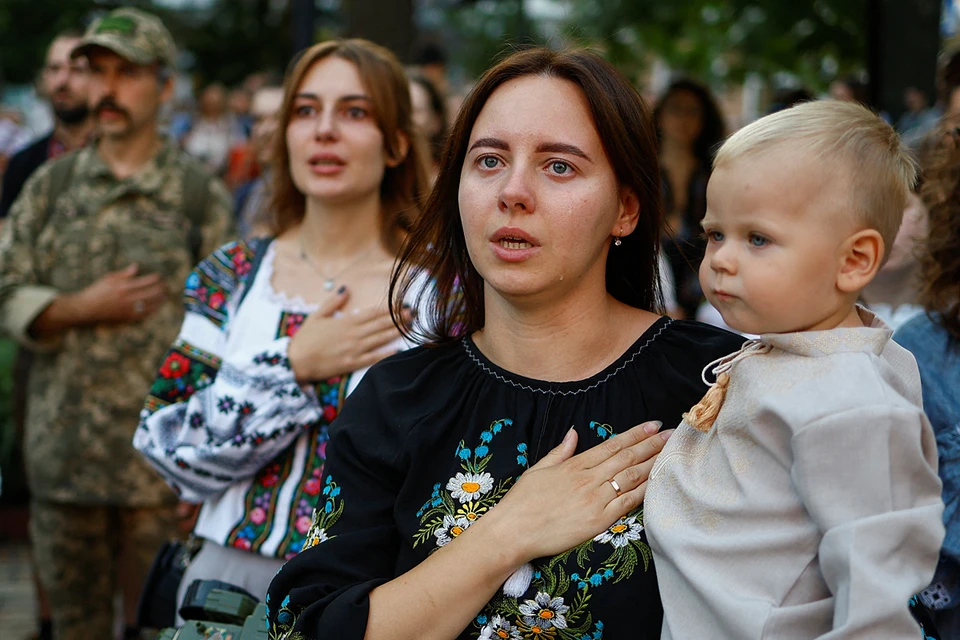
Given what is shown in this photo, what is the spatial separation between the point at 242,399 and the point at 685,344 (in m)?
1.27

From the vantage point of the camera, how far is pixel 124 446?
14.2ft

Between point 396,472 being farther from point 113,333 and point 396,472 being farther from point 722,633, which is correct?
point 113,333

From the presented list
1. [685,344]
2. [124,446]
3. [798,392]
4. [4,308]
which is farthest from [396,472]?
[4,308]

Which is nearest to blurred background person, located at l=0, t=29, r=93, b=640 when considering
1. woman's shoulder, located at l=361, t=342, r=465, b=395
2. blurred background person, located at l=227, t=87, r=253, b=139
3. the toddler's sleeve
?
woman's shoulder, located at l=361, t=342, r=465, b=395

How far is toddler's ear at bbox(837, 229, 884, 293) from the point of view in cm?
172

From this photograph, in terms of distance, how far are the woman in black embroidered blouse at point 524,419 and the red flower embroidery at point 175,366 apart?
0.99m

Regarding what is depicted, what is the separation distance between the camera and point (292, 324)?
10.1 ft

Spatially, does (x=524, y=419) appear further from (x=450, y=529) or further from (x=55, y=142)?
(x=55, y=142)

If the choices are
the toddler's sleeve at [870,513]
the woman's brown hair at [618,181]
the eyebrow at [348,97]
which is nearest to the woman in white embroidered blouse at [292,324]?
the eyebrow at [348,97]

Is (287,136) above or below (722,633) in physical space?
above

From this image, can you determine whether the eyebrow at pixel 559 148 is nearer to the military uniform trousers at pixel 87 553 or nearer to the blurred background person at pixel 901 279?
the blurred background person at pixel 901 279

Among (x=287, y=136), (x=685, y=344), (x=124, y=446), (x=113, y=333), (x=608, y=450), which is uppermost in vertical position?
(x=287, y=136)

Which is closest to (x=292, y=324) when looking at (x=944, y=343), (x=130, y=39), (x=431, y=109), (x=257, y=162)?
(x=944, y=343)

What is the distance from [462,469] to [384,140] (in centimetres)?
155
